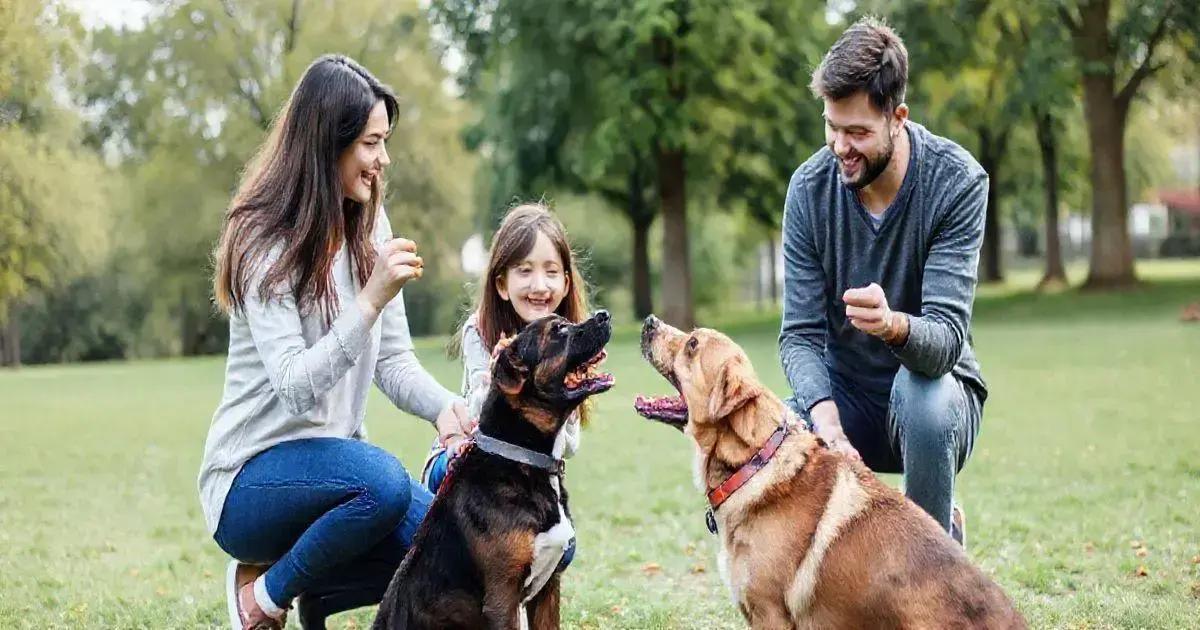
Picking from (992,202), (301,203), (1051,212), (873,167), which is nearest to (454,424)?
(301,203)

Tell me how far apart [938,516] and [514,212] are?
2617 mm

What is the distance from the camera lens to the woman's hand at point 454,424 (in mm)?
5156

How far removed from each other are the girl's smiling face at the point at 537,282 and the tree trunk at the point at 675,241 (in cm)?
2607

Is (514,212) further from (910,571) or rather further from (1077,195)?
(1077,195)

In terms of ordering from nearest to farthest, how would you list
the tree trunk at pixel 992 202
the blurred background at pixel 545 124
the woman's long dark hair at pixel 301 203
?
the woman's long dark hair at pixel 301 203, the blurred background at pixel 545 124, the tree trunk at pixel 992 202

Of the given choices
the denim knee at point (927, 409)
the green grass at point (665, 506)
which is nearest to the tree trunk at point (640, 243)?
the green grass at point (665, 506)

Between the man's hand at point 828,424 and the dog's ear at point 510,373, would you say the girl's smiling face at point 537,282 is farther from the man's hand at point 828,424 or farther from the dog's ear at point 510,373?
the man's hand at point 828,424

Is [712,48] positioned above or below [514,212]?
above

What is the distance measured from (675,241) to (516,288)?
87.8 feet

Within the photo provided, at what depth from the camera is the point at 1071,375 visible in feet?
58.0

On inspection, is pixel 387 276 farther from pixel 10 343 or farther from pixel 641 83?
pixel 10 343

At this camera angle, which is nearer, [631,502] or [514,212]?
[514,212]

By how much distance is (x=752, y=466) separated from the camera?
15.1 ft

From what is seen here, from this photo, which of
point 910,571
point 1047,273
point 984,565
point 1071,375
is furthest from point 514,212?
point 1047,273
